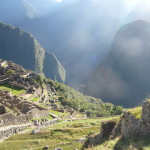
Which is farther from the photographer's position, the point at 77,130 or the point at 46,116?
the point at 46,116

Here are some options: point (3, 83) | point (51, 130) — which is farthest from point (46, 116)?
point (3, 83)

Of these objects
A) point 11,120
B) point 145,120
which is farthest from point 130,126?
point 11,120

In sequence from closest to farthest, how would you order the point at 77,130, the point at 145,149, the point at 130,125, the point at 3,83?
the point at 145,149, the point at 130,125, the point at 77,130, the point at 3,83

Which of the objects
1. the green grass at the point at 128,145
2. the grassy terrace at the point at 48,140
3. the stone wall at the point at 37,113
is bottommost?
the grassy terrace at the point at 48,140

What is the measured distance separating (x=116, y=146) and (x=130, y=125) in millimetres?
1808

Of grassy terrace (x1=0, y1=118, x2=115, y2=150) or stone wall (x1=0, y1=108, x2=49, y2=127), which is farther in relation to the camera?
stone wall (x1=0, y1=108, x2=49, y2=127)

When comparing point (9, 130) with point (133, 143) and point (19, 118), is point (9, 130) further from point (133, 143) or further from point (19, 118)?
point (133, 143)

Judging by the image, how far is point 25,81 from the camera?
7875 cm

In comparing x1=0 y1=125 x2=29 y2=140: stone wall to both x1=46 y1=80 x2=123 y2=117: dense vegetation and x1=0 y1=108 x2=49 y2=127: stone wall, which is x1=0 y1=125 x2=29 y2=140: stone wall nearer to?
x1=0 y1=108 x2=49 y2=127: stone wall

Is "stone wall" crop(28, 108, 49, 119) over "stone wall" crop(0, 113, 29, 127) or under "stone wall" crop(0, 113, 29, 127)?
over

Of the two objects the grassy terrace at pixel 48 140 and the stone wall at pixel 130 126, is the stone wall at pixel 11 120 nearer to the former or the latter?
the grassy terrace at pixel 48 140

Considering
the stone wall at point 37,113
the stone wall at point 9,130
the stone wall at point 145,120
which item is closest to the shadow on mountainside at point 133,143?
the stone wall at point 145,120

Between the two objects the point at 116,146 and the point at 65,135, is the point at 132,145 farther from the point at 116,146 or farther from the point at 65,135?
the point at 65,135

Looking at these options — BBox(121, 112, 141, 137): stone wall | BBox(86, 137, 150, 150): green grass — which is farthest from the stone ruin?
BBox(86, 137, 150, 150): green grass
